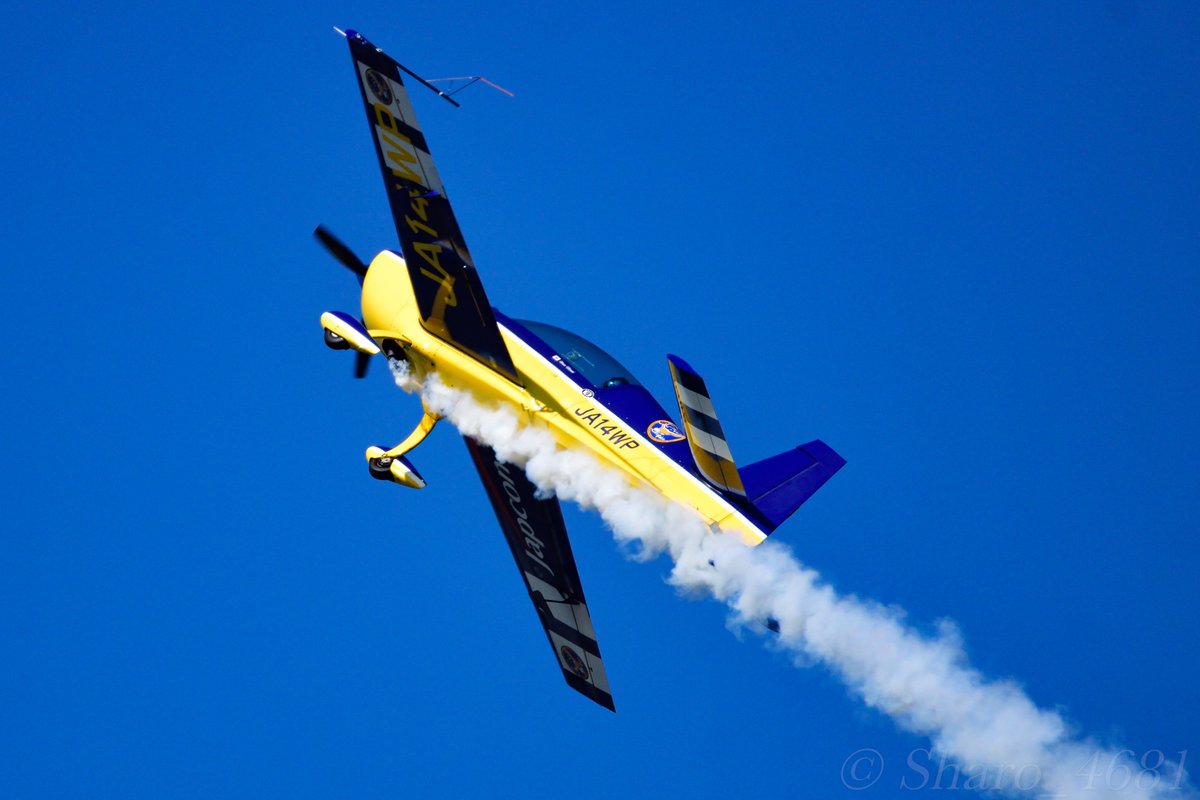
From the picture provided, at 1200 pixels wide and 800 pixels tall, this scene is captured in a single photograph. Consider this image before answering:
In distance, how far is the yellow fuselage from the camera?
26.3 meters

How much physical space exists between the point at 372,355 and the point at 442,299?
68.9 inches

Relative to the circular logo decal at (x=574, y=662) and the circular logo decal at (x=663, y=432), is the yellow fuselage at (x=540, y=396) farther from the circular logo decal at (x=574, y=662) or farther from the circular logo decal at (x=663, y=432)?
the circular logo decal at (x=574, y=662)

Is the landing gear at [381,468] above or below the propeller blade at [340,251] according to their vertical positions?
below

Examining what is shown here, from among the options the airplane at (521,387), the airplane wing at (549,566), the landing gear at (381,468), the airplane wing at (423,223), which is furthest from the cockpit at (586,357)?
the landing gear at (381,468)

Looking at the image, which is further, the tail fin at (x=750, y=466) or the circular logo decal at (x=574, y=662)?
the circular logo decal at (x=574, y=662)

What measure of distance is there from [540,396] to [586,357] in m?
0.99

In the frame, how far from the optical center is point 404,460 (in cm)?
2847

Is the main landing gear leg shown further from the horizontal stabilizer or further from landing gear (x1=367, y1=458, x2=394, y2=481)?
the horizontal stabilizer

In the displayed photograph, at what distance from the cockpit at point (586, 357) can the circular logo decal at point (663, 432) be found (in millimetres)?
947

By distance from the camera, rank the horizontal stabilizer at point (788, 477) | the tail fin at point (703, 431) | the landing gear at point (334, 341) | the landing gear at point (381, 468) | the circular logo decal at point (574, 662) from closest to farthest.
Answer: the tail fin at point (703, 431) → the horizontal stabilizer at point (788, 477) → the landing gear at point (381, 468) → the landing gear at point (334, 341) → the circular logo decal at point (574, 662)

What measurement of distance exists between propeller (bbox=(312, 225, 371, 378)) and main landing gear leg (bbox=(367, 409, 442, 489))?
124 cm

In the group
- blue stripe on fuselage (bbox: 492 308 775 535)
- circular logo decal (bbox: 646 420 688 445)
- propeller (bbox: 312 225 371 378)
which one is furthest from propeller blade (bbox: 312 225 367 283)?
circular logo decal (bbox: 646 420 688 445)

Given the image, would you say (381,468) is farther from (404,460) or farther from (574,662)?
(574,662)

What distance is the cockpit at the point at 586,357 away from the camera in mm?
27688
